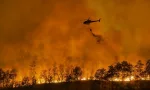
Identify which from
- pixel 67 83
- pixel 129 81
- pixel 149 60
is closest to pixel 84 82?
pixel 67 83

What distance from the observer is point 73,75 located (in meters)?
78.4

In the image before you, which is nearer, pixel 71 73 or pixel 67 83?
pixel 67 83

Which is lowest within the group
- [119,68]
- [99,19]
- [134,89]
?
[134,89]

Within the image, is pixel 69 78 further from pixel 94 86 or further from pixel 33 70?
pixel 33 70

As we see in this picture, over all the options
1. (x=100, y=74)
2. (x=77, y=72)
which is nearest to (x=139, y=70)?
(x=100, y=74)

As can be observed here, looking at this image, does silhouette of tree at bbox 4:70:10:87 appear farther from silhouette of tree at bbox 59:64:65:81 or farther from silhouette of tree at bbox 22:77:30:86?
silhouette of tree at bbox 59:64:65:81

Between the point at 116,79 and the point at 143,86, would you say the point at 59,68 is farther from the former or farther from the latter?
the point at 143,86

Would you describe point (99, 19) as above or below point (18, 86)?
above

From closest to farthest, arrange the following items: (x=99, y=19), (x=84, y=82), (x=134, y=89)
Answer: (x=134, y=89) < (x=84, y=82) < (x=99, y=19)

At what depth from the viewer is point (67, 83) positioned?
73688 mm

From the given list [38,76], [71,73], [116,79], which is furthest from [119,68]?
[38,76]

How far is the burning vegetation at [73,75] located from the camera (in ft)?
254

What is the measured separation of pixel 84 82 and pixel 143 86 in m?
9.49

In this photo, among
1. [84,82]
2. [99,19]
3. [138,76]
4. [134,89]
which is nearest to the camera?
[134,89]
